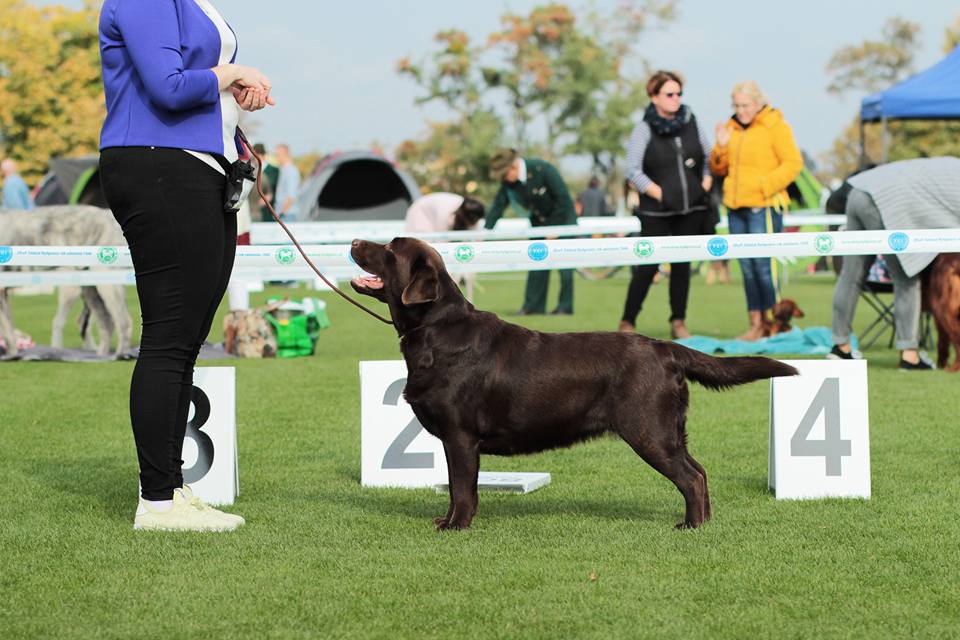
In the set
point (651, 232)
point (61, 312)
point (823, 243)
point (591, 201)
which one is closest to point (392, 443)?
point (823, 243)

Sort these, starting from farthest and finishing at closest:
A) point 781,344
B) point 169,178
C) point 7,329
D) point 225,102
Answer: point 7,329 < point 781,344 < point 225,102 < point 169,178

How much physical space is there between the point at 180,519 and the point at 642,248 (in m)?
3.37

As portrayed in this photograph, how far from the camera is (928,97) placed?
49.7 feet

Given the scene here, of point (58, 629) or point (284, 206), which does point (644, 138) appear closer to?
point (58, 629)

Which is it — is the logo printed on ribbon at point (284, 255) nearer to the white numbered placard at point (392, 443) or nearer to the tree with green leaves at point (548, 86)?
the white numbered placard at point (392, 443)

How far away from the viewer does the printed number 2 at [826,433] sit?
434 cm

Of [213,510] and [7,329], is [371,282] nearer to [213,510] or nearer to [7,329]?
[213,510]

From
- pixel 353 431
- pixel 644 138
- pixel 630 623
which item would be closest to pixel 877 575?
pixel 630 623

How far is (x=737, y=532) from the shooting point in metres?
3.78

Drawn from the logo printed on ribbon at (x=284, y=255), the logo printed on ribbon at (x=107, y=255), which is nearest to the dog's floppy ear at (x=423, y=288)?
the logo printed on ribbon at (x=284, y=255)

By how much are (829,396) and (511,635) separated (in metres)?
2.08

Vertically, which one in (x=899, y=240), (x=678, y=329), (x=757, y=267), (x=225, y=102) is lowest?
(x=678, y=329)

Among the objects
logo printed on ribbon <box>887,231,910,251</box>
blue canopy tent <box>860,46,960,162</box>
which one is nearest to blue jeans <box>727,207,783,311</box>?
logo printed on ribbon <box>887,231,910,251</box>

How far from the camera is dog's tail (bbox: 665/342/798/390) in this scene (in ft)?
12.7
